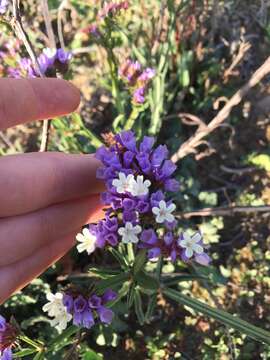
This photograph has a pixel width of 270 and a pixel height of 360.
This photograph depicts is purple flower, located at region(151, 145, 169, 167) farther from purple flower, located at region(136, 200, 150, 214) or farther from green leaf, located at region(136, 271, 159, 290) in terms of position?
green leaf, located at region(136, 271, 159, 290)

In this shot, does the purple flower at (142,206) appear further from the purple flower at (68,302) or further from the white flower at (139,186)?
the purple flower at (68,302)

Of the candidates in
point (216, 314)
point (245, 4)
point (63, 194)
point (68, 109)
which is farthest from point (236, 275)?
point (245, 4)

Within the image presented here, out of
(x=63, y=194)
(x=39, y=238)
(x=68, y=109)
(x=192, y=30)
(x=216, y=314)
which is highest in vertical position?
(x=192, y=30)

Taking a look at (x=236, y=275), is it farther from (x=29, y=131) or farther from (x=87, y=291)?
(x=29, y=131)

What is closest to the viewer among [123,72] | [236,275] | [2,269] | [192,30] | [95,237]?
[95,237]

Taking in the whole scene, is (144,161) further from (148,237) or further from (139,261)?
(139,261)

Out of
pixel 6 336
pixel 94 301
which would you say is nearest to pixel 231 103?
pixel 94 301

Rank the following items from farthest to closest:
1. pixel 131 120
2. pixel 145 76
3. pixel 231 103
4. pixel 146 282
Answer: pixel 131 120 → pixel 145 76 → pixel 231 103 → pixel 146 282

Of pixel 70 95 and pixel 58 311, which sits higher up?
pixel 70 95
